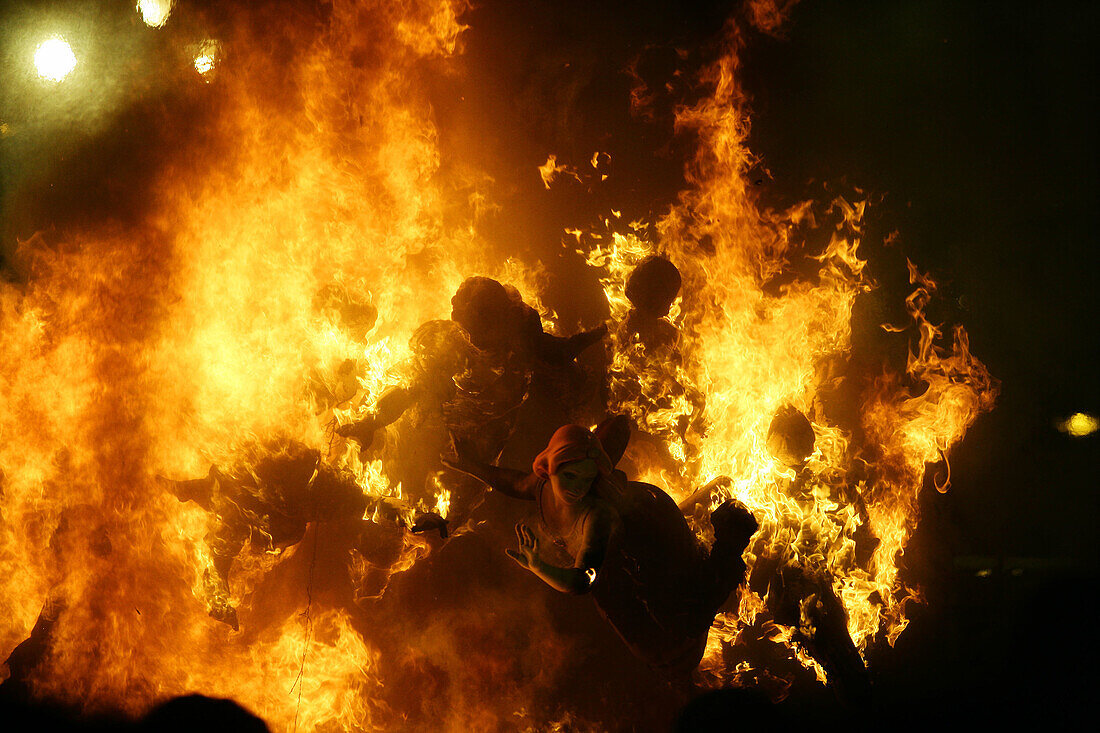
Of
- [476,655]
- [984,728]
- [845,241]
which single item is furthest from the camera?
[845,241]

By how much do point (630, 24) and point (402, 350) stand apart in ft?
18.6

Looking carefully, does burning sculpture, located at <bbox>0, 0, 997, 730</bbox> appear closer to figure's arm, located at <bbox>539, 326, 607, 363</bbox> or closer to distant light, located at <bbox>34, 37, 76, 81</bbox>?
figure's arm, located at <bbox>539, 326, 607, 363</bbox>

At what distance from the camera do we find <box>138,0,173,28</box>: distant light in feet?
26.7

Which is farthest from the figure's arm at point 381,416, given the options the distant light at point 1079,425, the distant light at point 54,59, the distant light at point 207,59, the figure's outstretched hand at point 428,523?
the distant light at point 1079,425

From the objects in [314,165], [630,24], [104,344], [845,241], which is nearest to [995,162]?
[845,241]

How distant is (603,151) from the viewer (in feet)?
28.1

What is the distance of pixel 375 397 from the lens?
25.1 ft

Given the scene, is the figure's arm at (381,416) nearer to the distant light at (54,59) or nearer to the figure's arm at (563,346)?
the figure's arm at (563,346)

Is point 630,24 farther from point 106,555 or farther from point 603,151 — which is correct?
point 106,555

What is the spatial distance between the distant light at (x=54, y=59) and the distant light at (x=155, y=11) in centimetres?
138

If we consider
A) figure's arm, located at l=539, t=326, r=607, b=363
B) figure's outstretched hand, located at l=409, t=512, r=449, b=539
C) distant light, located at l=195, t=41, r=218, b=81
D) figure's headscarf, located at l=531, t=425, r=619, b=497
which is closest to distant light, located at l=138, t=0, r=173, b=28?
distant light, located at l=195, t=41, r=218, b=81

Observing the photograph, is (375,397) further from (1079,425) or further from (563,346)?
(1079,425)

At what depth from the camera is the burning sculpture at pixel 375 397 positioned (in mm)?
7227

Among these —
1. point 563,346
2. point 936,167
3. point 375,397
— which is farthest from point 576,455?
point 936,167
